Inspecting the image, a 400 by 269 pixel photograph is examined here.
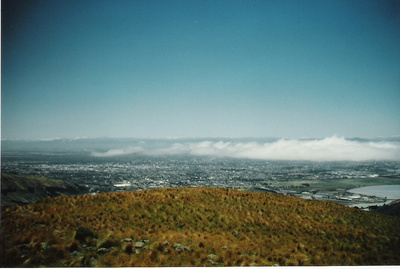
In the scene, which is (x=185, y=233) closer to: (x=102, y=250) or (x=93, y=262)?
(x=102, y=250)

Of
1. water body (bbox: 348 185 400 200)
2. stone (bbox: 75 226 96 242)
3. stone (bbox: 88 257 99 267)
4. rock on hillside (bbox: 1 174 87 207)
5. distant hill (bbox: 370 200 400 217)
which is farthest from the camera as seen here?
rock on hillside (bbox: 1 174 87 207)

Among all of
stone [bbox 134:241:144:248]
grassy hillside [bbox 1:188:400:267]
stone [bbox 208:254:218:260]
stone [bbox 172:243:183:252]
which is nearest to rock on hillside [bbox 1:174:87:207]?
grassy hillside [bbox 1:188:400:267]

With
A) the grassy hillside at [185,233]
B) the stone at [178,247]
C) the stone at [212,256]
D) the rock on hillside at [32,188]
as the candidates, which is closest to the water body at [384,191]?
the grassy hillside at [185,233]

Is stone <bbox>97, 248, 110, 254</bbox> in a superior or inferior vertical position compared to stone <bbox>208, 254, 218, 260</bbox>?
superior

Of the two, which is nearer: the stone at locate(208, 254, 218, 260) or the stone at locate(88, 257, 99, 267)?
the stone at locate(88, 257, 99, 267)

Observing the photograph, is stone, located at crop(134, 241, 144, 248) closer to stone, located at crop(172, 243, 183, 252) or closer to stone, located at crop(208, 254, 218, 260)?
stone, located at crop(172, 243, 183, 252)

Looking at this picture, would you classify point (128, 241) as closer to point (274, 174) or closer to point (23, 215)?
point (23, 215)

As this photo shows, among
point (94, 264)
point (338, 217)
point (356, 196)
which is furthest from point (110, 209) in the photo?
point (356, 196)
